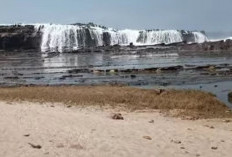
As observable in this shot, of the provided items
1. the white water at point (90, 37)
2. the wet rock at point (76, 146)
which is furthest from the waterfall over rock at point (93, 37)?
the wet rock at point (76, 146)

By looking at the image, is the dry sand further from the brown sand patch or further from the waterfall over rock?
the waterfall over rock

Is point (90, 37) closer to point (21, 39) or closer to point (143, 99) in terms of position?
point (21, 39)

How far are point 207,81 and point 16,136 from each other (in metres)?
25.9

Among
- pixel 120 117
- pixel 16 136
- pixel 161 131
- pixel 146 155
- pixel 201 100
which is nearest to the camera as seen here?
pixel 146 155

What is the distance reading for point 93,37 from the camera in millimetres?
133750

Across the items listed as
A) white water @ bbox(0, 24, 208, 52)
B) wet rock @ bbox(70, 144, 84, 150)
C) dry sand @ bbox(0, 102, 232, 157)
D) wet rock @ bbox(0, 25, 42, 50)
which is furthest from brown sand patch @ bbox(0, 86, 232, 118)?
wet rock @ bbox(0, 25, 42, 50)

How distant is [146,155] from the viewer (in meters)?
13.7

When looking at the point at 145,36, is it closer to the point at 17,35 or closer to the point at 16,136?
the point at 17,35

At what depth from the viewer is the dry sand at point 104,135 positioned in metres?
13.8

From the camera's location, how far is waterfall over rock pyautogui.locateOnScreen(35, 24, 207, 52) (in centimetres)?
12938

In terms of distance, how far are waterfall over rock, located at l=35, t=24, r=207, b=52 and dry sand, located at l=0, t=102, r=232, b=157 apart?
104926mm

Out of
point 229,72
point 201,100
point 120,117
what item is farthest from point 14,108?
point 229,72

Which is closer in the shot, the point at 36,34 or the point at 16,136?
the point at 16,136

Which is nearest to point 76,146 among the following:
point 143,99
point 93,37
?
point 143,99
